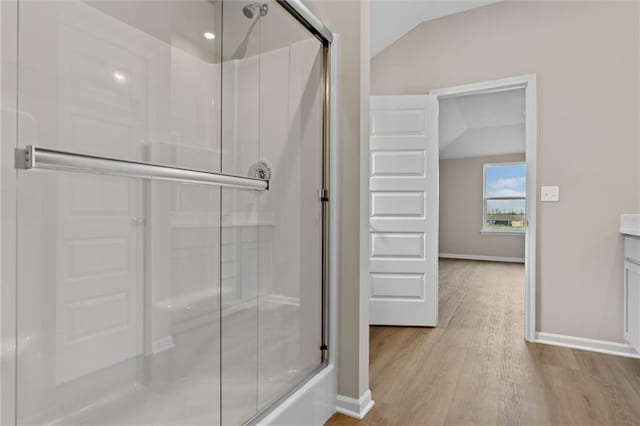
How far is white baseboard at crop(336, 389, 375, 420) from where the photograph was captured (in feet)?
5.72

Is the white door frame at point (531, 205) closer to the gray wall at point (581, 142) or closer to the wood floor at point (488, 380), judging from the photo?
the gray wall at point (581, 142)

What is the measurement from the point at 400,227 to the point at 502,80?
143 centimetres

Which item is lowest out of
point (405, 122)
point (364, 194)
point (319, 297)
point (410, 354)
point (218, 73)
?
point (410, 354)

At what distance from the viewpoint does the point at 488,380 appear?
2119mm

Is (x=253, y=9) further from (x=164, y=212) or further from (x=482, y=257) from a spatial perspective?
(x=482, y=257)

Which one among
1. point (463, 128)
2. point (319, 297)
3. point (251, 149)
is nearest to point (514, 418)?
point (319, 297)

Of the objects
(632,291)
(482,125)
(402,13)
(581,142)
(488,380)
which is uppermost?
(402,13)

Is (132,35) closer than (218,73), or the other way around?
(132,35)

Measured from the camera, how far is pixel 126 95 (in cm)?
126

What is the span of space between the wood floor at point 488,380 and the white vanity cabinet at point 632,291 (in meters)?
0.19

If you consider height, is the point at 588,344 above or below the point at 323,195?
below

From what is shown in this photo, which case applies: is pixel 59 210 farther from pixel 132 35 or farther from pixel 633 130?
pixel 633 130

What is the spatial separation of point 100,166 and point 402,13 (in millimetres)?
3127

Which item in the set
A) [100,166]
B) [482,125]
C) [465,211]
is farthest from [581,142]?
[465,211]
